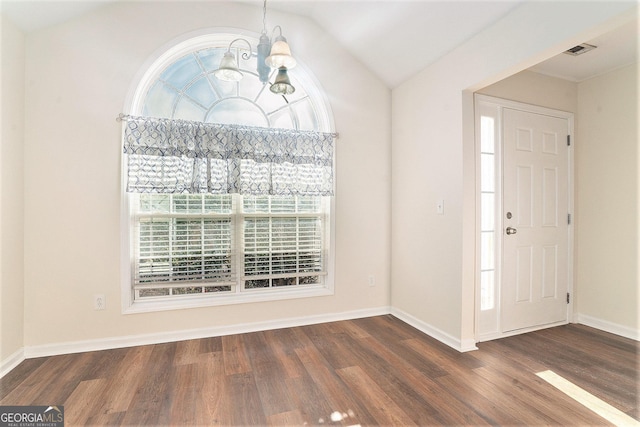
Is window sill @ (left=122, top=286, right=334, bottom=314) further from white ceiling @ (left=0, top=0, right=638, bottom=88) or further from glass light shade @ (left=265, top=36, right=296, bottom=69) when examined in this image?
white ceiling @ (left=0, top=0, right=638, bottom=88)

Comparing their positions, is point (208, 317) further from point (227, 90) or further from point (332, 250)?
point (227, 90)

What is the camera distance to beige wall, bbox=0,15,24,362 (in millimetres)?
2256

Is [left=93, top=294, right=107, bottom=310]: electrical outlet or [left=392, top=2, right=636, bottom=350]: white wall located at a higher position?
[left=392, top=2, right=636, bottom=350]: white wall

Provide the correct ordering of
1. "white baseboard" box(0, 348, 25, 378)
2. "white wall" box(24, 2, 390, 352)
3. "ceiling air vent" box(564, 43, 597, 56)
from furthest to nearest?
1. "ceiling air vent" box(564, 43, 597, 56)
2. "white wall" box(24, 2, 390, 352)
3. "white baseboard" box(0, 348, 25, 378)

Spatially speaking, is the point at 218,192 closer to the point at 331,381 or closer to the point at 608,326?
the point at 331,381

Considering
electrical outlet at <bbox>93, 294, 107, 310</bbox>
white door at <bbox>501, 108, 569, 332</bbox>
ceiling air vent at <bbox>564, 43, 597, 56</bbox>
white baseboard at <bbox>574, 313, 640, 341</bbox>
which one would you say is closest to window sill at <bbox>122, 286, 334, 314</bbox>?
electrical outlet at <bbox>93, 294, 107, 310</bbox>

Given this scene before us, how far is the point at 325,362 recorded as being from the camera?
8.07 ft

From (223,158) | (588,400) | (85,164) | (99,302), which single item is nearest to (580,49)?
(588,400)

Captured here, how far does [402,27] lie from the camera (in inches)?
110

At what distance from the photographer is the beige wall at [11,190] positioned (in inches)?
88.8

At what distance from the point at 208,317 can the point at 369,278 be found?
5.79 ft

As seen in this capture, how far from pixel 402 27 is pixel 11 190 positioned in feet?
11.4

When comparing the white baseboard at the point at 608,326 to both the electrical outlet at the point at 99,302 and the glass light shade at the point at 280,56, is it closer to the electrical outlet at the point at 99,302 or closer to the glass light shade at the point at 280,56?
the glass light shade at the point at 280,56

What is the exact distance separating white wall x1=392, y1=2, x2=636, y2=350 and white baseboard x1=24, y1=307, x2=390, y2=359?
2.15 ft
